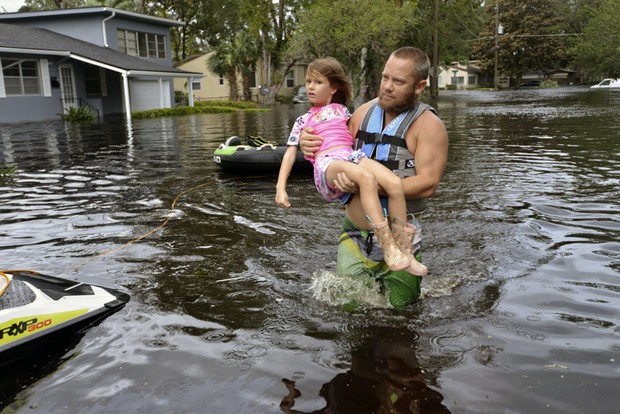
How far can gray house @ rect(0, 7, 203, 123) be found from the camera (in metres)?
28.0

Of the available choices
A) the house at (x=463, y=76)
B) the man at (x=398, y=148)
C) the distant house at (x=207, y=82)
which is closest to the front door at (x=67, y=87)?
the distant house at (x=207, y=82)

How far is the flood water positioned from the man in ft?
1.08

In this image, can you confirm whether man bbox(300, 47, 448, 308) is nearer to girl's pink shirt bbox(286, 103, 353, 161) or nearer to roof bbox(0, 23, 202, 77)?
girl's pink shirt bbox(286, 103, 353, 161)

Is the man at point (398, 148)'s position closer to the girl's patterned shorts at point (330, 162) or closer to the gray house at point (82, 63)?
the girl's patterned shorts at point (330, 162)

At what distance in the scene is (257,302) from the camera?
5.09 meters

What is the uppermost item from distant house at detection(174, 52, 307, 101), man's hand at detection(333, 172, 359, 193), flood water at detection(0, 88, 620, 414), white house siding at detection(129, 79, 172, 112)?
distant house at detection(174, 52, 307, 101)

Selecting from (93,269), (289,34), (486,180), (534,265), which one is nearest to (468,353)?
(534,265)

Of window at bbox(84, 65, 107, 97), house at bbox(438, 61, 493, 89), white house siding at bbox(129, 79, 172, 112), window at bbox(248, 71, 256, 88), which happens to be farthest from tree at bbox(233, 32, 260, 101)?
house at bbox(438, 61, 493, 89)

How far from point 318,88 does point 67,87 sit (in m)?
30.3

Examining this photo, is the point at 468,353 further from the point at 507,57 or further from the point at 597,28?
the point at 507,57

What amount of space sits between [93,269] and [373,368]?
3.42 m

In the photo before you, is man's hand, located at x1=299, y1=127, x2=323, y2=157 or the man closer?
the man

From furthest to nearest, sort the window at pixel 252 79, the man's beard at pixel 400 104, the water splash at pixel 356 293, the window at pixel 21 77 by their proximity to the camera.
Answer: the window at pixel 252 79, the window at pixel 21 77, the water splash at pixel 356 293, the man's beard at pixel 400 104

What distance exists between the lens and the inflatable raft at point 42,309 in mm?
3863
